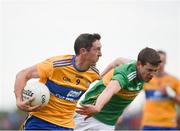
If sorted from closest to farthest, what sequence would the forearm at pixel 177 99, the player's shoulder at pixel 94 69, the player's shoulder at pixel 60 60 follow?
the player's shoulder at pixel 60 60, the player's shoulder at pixel 94 69, the forearm at pixel 177 99

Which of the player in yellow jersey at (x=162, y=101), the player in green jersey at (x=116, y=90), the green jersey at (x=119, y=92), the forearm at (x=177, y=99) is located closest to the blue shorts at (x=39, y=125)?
the player in green jersey at (x=116, y=90)

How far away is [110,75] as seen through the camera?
10.6m

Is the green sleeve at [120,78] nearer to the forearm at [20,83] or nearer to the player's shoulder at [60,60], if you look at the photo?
the player's shoulder at [60,60]

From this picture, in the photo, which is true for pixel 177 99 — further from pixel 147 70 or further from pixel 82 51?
pixel 147 70

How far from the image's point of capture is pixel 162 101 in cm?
1562

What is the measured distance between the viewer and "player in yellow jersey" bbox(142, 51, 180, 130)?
51.2 ft

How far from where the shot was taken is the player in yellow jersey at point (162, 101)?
15.6 m

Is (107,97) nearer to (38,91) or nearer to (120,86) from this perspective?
(120,86)

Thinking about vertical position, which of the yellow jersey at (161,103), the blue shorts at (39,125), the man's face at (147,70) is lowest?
the yellow jersey at (161,103)

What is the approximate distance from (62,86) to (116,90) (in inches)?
46.2

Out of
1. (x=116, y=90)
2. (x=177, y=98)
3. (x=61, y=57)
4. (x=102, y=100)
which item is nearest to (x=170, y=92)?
(x=177, y=98)

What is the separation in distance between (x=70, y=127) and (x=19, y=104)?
43.0 inches

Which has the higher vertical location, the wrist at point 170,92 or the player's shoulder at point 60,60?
the player's shoulder at point 60,60

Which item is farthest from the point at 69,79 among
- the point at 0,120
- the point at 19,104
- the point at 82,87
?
the point at 0,120
